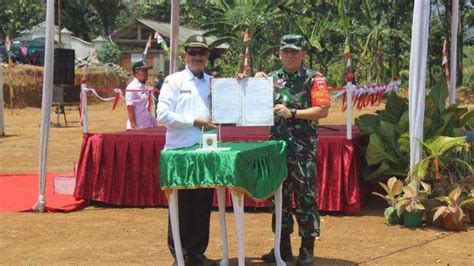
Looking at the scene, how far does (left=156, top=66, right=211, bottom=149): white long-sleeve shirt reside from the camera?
460 cm

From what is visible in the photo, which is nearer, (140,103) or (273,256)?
(273,256)

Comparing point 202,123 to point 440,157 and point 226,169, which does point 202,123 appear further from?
point 440,157

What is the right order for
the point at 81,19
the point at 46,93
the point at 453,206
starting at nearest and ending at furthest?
the point at 453,206 → the point at 46,93 → the point at 81,19

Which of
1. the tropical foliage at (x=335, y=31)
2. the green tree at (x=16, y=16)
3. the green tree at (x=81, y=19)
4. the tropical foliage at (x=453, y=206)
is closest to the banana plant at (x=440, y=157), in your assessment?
the tropical foliage at (x=453, y=206)

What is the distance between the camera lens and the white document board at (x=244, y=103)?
14.7 ft

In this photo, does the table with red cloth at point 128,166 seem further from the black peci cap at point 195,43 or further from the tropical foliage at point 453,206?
the black peci cap at point 195,43

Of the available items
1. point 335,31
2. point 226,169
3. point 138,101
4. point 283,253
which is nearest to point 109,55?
point 335,31

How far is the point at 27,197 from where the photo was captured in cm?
824

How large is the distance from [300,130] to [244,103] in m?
0.48

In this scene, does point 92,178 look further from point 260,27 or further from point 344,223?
point 260,27

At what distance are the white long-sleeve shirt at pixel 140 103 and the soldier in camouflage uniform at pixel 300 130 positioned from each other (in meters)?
3.97

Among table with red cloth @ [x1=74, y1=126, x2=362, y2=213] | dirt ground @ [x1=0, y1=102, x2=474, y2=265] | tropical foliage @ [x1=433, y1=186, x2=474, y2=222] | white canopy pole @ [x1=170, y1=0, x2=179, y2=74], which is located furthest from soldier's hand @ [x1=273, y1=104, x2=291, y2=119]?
white canopy pole @ [x1=170, y1=0, x2=179, y2=74]

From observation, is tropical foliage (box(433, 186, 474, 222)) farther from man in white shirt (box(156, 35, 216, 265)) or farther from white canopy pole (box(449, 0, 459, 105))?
white canopy pole (box(449, 0, 459, 105))

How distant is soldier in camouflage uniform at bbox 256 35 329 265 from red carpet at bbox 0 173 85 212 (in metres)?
3.53
